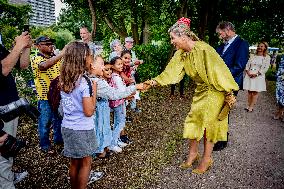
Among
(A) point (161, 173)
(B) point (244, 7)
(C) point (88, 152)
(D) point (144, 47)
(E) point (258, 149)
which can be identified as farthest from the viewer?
(B) point (244, 7)

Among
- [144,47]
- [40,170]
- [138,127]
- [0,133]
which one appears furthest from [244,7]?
[0,133]

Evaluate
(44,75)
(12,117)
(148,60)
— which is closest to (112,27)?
(148,60)

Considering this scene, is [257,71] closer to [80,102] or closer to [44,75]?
[44,75]

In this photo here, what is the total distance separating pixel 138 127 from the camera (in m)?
7.02

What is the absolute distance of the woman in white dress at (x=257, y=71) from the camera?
338 inches

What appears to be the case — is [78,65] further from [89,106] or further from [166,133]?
[166,133]

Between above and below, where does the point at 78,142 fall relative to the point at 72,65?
below

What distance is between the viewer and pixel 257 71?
8820 mm

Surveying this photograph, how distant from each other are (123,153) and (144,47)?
26.2 feet

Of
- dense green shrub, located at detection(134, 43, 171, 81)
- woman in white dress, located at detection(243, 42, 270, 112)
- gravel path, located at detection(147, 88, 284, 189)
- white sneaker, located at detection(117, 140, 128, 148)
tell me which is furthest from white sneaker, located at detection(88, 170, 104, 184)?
dense green shrub, located at detection(134, 43, 171, 81)

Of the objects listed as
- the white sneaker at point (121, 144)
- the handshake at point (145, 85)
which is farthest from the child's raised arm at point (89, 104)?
the white sneaker at point (121, 144)

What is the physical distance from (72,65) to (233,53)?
10.4ft

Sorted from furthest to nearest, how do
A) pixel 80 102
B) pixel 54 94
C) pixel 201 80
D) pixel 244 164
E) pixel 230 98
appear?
pixel 244 164
pixel 54 94
pixel 201 80
pixel 230 98
pixel 80 102

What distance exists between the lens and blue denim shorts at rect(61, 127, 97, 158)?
335 cm
